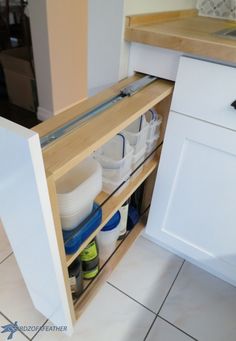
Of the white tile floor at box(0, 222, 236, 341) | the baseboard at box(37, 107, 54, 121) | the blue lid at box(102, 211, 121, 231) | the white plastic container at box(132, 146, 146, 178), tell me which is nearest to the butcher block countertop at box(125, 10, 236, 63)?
the white plastic container at box(132, 146, 146, 178)

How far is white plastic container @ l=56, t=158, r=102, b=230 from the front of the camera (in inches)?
23.9

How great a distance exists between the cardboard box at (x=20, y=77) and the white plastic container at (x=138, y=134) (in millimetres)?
1445

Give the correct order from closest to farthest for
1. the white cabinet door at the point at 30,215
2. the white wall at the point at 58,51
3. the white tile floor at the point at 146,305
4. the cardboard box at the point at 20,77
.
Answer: the white cabinet door at the point at 30,215 < the white tile floor at the point at 146,305 < the white wall at the point at 58,51 < the cardboard box at the point at 20,77

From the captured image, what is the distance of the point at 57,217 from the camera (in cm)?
53

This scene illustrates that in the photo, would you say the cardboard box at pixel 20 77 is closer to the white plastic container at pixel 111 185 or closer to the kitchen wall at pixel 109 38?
the kitchen wall at pixel 109 38

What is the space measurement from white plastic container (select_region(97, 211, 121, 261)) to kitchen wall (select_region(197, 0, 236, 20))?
95cm

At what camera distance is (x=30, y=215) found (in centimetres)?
52

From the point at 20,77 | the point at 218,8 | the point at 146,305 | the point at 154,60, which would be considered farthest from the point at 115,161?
the point at 20,77

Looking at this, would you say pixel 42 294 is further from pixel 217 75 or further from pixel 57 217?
pixel 217 75

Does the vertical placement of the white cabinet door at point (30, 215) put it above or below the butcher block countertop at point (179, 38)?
below

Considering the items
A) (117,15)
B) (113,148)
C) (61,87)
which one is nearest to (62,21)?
(61,87)

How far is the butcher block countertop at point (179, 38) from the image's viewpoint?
63 centimetres

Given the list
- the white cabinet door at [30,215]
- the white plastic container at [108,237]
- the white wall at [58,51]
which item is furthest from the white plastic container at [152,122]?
the white wall at [58,51]

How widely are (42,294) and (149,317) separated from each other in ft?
1.42
